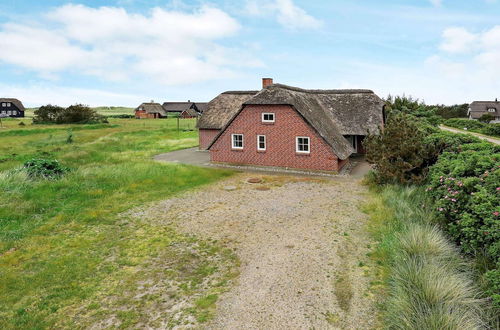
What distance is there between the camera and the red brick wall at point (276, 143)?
73.3ft

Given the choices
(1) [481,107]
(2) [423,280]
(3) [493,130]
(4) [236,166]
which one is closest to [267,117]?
(4) [236,166]

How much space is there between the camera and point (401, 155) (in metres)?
16.6

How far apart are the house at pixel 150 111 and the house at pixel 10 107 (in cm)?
3895

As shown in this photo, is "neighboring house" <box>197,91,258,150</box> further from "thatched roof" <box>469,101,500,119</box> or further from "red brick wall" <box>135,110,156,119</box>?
"thatched roof" <box>469,101,500,119</box>

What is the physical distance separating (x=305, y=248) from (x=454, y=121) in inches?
2444

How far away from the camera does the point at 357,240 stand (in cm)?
1098

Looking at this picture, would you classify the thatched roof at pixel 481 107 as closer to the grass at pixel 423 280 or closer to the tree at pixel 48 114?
the grass at pixel 423 280

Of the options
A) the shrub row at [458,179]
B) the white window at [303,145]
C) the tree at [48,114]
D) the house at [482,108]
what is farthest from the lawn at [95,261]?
the house at [482,108]

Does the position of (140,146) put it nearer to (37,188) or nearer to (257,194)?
(37,188)

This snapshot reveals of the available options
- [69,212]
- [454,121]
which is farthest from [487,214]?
[454,121]

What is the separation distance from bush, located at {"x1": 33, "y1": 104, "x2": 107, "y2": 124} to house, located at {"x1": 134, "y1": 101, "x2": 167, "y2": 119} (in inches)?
1282

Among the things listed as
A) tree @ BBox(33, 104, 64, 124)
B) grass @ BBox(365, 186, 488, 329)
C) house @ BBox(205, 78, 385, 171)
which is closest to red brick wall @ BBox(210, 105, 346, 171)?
house @ BBox(205, 78, 385, 171)

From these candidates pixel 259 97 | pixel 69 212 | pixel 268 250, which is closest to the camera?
pixel 268 250

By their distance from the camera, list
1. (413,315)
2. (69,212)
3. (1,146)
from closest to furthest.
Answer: (413,315)
(69,212)
(1,146)
